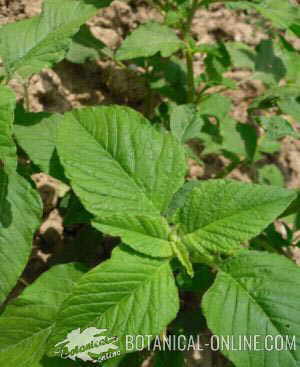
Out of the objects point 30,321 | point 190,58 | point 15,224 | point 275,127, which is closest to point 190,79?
point 190,58

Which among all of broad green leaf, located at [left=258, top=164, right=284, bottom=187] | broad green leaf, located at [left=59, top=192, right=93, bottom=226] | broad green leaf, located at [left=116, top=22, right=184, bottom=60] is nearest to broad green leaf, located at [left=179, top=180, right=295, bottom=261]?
broad green leaf, located at [left=59, top=192, right=93, bottom=226]

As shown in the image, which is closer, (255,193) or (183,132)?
(255,193)

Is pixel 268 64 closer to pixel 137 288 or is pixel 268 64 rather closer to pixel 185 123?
pixel 185 123

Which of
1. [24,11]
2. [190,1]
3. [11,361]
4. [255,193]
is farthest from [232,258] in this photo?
[24,11]

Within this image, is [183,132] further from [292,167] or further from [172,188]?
[292,167]

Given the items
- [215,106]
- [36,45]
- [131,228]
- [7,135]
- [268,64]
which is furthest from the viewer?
[268,64]

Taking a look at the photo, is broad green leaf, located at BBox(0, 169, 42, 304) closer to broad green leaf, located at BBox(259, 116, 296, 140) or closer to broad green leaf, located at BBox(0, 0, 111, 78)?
broad green leaf, located at BBox(0, 0, 111, 78)
